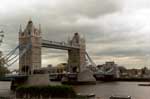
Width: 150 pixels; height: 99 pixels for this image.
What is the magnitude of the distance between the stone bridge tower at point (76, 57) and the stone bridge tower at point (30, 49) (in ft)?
164

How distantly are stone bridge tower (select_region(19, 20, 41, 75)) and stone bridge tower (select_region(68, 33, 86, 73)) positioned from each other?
49904mm

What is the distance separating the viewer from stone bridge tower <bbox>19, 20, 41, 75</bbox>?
133 m

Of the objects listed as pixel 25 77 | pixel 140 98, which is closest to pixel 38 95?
pixel 140 98

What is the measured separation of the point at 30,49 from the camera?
13425cm

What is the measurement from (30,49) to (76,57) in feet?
182

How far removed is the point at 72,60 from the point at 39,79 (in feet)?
318

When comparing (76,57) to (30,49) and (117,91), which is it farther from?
(117,91)

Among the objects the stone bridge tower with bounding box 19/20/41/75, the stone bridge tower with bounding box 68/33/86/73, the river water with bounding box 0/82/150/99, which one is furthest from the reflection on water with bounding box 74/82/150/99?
the stone bridge tower with bounding box 68/33/86/73

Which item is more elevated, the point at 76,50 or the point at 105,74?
the point at 76,50

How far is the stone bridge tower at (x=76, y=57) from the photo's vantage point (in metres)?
187

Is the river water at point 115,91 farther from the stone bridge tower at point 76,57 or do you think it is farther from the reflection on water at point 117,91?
the stone bridge tower at point 76,57

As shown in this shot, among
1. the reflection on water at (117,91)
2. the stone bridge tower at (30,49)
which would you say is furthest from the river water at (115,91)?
the stone bridge tower at (30,49)

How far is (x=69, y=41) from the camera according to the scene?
190 metres

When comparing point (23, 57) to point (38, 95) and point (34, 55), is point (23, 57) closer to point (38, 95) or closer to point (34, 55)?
point (34, 55)
